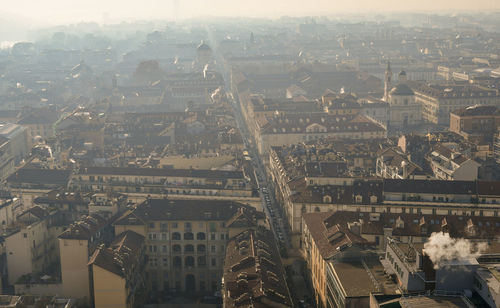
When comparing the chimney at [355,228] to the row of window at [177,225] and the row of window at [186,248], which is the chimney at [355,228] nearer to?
the row of window at [177,225]

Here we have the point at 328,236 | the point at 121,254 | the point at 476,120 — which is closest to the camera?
the point at 121,254

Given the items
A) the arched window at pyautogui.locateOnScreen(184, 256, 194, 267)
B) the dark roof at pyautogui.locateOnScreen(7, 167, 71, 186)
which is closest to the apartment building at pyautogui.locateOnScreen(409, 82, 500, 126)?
the dark roof at pyautogui.locateOnScreen(7, 167, 71, 186)

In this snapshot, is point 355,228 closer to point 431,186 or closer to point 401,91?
point 431,186

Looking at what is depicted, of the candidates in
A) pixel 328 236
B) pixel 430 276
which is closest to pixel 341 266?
pixel 328 236

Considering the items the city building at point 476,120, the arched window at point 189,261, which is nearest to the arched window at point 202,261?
the arched window at point 189,261

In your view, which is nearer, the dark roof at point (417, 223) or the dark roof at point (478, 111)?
the dark roof at point (417, 223)
